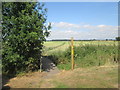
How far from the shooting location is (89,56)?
34.2 feet

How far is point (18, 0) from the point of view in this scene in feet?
24.2

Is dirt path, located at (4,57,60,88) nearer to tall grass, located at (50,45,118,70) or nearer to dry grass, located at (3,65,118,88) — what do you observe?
dry grass, located at (3,65,118,88)

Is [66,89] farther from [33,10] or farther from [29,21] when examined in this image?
[33,10]

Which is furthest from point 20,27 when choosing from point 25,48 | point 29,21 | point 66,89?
point 66,89

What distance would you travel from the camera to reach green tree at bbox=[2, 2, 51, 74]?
274 inches

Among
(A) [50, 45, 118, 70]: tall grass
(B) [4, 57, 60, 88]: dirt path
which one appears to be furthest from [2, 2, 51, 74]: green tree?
(A) [50, 45, 118, 70]: tall grass

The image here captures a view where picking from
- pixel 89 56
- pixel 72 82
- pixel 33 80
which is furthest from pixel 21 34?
pixel 89 56

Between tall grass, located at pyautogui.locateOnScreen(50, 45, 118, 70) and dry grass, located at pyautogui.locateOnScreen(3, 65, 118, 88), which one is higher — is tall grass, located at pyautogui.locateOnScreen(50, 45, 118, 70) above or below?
above

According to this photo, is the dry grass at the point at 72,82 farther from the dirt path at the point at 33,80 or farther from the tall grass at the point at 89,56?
the tall grass at the point at 89,56

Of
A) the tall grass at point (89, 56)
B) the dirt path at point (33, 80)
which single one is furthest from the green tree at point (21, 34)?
the tall grass at point (89, 56)

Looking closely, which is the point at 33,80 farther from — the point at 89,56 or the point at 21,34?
the point at 89,56

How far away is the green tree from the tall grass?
233cm

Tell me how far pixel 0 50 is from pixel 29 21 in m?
1.75

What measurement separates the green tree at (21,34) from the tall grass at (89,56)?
2325 mm
